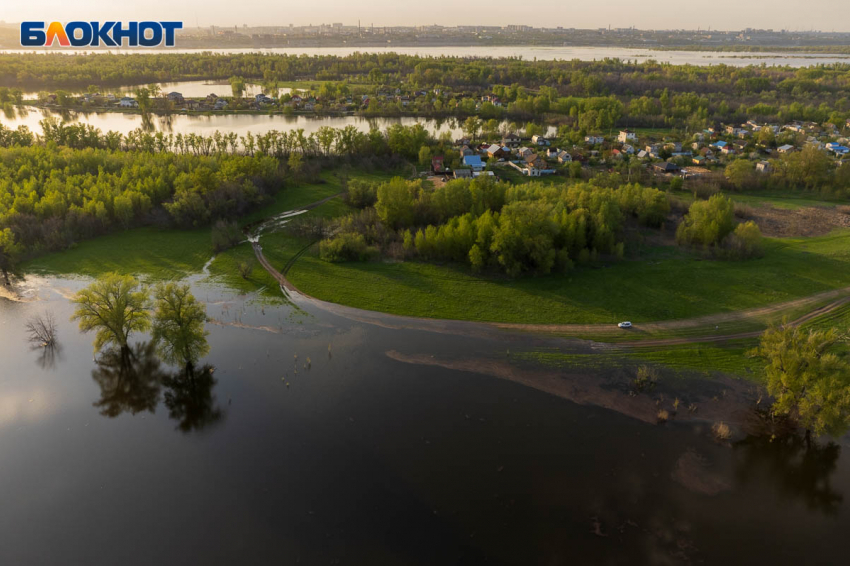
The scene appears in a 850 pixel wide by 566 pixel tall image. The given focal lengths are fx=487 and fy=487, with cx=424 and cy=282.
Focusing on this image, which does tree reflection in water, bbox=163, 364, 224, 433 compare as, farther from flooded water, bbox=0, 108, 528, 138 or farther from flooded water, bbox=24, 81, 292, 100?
flooded water, bbox=24, 81, 292, 100

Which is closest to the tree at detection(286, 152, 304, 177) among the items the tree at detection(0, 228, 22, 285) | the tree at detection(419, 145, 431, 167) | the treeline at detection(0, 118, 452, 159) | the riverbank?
the treeline at detection(0, 118, 452, 159)

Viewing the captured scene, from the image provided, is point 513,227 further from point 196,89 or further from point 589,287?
point 196,89

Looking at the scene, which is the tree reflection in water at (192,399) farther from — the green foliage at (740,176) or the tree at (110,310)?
the green foliage at (740,176)

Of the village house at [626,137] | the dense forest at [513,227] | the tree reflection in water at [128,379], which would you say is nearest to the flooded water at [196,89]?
the village house at [626,137]

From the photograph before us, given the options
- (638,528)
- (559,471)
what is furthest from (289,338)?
(638,528)

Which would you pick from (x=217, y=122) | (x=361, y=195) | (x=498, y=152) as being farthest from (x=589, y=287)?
(x=217, y=122)

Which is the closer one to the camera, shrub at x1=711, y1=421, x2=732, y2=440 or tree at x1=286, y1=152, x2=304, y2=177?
shrub at x1=711, y1=421, x2=732, y2=440

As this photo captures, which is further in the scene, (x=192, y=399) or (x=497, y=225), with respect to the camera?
(x=497, y=225)
